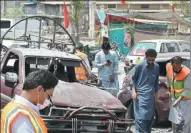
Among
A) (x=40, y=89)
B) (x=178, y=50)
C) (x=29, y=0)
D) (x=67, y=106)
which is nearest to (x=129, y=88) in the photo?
(x=67, y=106)

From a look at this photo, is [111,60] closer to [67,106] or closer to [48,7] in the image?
[67,106]

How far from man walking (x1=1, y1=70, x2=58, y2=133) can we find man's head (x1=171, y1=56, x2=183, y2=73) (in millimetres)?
5114

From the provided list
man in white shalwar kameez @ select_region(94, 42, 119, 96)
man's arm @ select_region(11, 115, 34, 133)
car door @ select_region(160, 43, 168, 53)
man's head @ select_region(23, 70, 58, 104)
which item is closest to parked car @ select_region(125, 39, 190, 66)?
car door @ select_region(160, 43, 168, 53)

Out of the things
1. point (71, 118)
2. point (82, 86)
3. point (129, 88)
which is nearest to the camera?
point (71, 118)

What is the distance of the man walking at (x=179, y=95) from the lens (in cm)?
906

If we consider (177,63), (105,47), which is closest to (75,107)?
(177,63)

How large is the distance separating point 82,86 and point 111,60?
10.8ft

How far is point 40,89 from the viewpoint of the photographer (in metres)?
3.96

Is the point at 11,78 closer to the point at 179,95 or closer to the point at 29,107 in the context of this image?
the point at 179,95

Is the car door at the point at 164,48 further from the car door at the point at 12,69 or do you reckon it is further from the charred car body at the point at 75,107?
the charred car body at the point at 75,107

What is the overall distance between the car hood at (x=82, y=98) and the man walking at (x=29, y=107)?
397cm

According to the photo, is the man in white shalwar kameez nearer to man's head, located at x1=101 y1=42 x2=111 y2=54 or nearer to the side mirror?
man's head, located at x1=101 y1=42 x2=111 y2=54

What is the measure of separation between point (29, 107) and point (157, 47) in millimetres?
19160

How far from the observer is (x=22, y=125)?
12.4 ft
